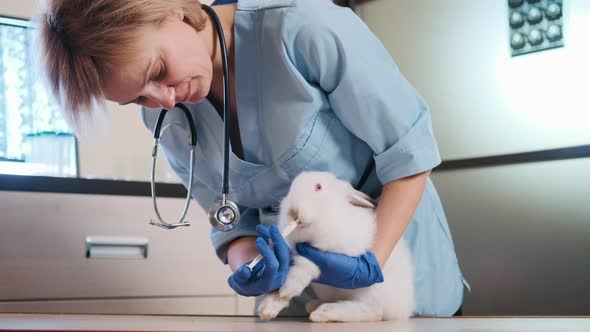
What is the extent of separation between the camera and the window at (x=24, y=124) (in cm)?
183

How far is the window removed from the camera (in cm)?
183

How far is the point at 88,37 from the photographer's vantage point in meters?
1.01

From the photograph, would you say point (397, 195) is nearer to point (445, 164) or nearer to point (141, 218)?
point (141, 218)

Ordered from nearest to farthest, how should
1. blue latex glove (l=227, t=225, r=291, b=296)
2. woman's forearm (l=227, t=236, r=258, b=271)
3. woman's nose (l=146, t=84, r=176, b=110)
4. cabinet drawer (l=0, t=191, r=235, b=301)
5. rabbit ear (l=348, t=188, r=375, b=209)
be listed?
blue latex glove (l=227, t=225, r=291, b=296) < rabbit ear (l=348, t=188, r=375, b=209) < woman's nose (l=146, t=84, r=176, b=110) < woman's forearm (l=227, t=236, r=258, b=271) < cabinet drawer (l=0, t=191, r=235, b=301)

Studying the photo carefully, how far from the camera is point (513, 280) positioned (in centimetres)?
198

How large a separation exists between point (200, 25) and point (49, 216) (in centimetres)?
80

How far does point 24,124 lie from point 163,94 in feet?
3.37

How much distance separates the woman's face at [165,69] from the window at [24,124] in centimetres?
84

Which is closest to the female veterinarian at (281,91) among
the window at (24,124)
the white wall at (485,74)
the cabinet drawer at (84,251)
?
the cabinet drawer at (84,251)

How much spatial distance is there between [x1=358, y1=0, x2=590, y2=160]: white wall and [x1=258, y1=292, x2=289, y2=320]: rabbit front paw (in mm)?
1343

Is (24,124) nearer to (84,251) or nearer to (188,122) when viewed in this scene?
(84,251)

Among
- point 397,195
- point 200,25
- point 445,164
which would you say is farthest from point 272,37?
point 445,164

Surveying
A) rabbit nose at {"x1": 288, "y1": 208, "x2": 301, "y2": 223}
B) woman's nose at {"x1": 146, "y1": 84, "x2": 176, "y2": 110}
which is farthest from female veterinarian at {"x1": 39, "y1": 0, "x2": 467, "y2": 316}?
rabbit nose at {"x1": 288, "y1": 208, "x2": 301, "y2": 223}

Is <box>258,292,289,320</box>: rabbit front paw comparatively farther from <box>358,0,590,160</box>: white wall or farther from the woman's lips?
<box>358,0,590,160</box>: white wall
